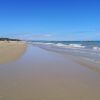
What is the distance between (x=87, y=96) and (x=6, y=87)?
246cm

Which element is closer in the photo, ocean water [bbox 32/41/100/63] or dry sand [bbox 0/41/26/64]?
dry sand [bbox 0/41/26/64]

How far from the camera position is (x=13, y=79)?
6805 mm

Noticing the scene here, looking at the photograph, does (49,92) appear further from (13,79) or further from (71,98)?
(13,79)

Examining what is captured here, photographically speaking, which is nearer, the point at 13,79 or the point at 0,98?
the point at 0,98

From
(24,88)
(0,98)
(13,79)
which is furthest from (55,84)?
(0,98)

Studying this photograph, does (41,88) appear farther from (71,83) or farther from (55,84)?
(71,83)

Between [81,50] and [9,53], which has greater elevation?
[9,53]

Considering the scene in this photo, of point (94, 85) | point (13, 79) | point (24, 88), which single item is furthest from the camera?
point (13, 79)

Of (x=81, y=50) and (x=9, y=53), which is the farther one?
(x=81, y=50)

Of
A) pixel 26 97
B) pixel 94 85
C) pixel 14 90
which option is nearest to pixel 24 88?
pixel 14 90

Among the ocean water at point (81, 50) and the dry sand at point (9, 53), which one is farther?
the ocean water at point (81, 50)

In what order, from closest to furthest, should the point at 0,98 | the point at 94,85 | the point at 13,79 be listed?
the point at 0,98, the point at 94,85, the point at 13,79

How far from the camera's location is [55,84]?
6.34 metres

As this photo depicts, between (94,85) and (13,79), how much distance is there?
2.90 meters
